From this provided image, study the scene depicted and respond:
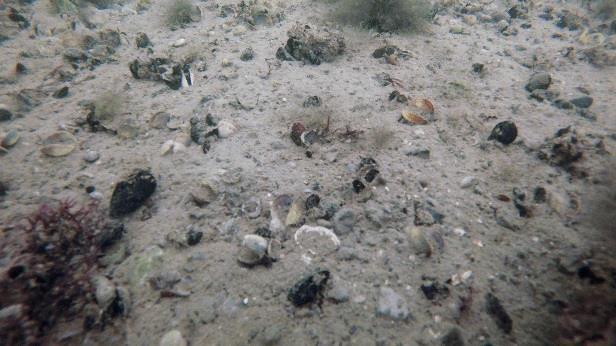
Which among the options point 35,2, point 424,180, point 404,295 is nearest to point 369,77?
point 424,180

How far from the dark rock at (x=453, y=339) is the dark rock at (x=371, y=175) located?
5.67 feet

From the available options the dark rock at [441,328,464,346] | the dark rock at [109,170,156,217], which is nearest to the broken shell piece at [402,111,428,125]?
the dark rock at [441,328,464,346]

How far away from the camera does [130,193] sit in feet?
11.5

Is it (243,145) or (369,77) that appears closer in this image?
(243,145)

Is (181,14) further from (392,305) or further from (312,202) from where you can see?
(392,305)

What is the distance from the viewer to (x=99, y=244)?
3.19 m

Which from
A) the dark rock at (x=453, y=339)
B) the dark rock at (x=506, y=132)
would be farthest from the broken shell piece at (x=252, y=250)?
the dark rock at (x=506, y=132)

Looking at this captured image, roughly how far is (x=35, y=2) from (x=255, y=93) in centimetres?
746

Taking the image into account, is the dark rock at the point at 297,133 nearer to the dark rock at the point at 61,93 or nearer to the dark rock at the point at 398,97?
the dark rock at the point at 398,97

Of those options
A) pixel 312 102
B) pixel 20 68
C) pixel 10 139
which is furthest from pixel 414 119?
pixel 20 68

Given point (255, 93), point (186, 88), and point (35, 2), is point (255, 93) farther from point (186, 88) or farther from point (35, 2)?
point (35, 2)

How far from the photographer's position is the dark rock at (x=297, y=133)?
4160 mm

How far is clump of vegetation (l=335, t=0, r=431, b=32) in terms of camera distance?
6379 millimetres

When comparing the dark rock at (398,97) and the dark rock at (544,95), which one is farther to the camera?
the dark rock at (544,95)
